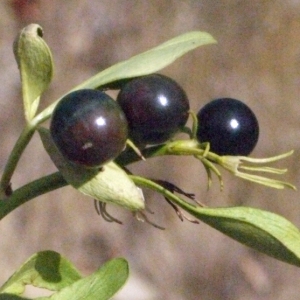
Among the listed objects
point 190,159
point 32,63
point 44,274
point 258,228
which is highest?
point 32,63

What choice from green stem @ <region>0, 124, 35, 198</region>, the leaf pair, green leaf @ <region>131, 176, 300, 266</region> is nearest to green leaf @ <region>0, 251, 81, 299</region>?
the leaf pair

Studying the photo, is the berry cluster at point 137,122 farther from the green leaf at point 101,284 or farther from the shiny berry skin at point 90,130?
the green leaf at point 101,284

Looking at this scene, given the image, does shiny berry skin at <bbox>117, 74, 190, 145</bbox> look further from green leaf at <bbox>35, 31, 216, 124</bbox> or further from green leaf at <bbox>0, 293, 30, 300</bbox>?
green leaf at <bbox>0, 293, 30, 300</bbox>

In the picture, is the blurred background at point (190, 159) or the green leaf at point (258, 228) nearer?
the green leaf at point (258, 228)

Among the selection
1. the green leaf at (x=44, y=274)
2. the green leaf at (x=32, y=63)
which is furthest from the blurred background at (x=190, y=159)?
the green leaf at (x=32, y=63)

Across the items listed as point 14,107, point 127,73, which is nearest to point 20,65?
point 127,73

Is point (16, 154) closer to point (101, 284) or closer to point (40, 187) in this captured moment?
point (40, 187)

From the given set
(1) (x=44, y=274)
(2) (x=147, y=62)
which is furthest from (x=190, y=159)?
(2) (x=147, y=62)
